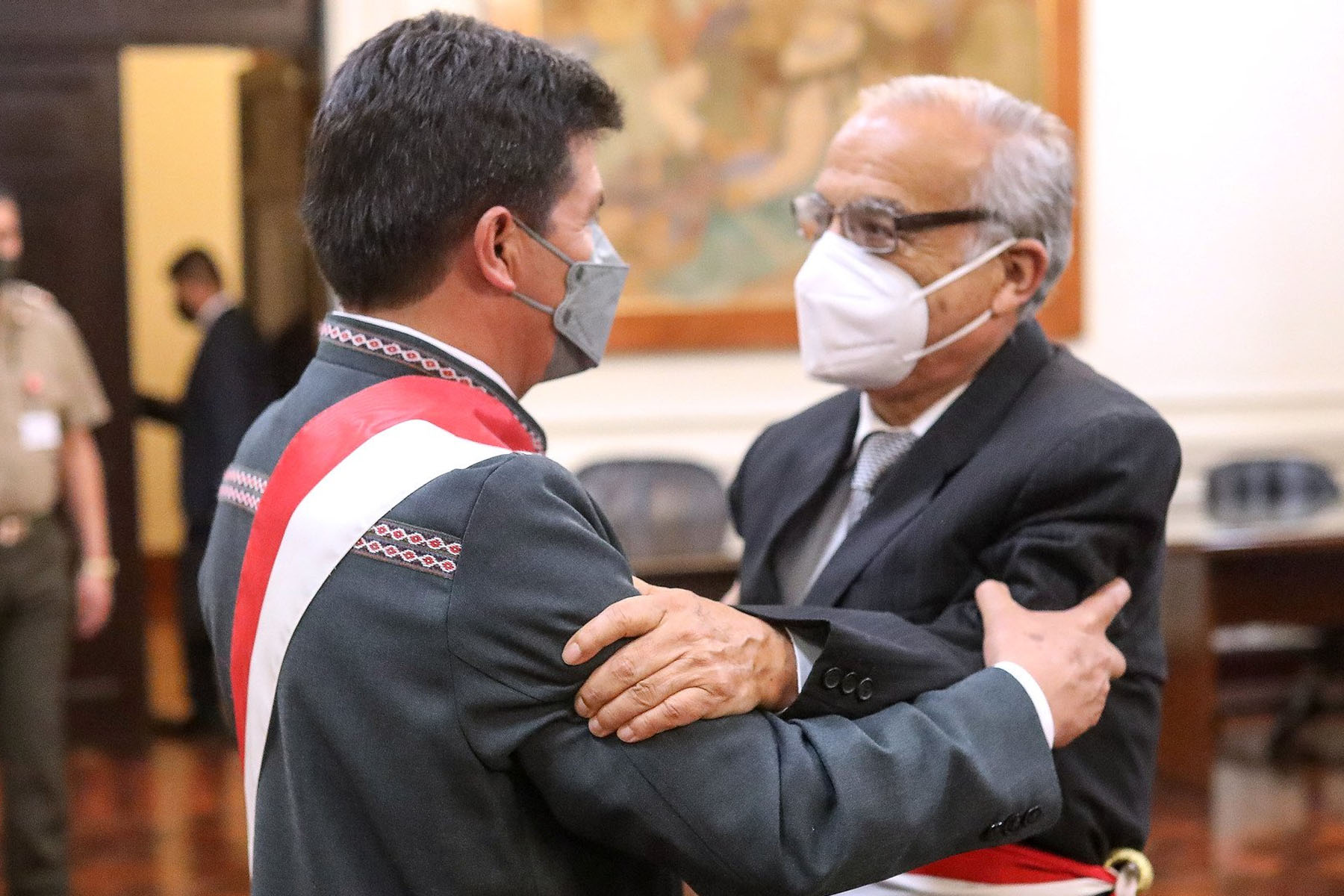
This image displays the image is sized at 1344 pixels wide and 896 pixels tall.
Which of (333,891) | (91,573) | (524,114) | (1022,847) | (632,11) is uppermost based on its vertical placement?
(632,11)

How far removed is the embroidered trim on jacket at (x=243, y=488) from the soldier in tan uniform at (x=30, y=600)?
2.81m

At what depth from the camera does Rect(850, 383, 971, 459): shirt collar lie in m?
1.97

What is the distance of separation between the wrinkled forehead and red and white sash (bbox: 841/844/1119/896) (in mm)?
803

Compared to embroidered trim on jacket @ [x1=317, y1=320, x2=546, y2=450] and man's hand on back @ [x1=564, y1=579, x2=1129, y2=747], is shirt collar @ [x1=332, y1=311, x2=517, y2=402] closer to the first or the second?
embroidered trim on jacket @ [x1=317, y1=320, x2=546, y2=450]

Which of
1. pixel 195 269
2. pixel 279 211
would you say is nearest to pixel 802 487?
pixel 279 211

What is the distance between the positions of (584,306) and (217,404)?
187 inches

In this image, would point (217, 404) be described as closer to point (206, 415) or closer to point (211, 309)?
point (206, 415)

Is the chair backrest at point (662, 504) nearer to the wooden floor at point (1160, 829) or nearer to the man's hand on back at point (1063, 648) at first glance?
the wooden floor at point (1160, 829)

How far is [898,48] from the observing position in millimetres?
6145

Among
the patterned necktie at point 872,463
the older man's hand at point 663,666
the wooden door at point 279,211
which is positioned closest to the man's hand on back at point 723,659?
the older man's hand at point 663,666

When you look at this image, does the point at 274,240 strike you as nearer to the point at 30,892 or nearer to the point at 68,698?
the point at 68,698

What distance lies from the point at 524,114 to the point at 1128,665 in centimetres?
96

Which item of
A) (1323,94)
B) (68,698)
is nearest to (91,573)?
(68,698)

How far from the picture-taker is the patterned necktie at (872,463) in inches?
77.1
